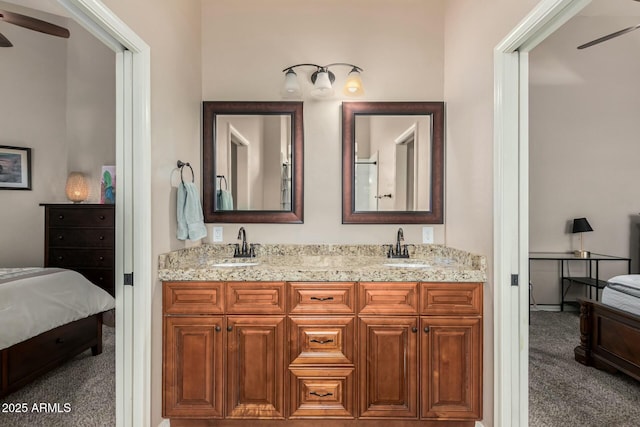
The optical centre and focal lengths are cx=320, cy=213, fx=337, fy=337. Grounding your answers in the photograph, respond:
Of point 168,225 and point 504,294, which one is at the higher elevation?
point 168,225

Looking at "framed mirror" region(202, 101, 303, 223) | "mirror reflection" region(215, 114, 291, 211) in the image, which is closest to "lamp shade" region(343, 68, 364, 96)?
"framed mirror" region(202, 101, 303, 223)

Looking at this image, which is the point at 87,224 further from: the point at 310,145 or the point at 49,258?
the point at 310,145

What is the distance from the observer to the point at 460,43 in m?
2.26

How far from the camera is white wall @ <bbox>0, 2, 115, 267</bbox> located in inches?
41.7

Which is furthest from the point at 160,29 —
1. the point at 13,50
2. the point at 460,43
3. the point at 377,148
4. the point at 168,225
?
the point at 460,43

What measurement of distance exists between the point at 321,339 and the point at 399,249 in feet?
2.92

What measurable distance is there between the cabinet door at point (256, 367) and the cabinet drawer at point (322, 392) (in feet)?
0.27

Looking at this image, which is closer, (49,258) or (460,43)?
(49,258)

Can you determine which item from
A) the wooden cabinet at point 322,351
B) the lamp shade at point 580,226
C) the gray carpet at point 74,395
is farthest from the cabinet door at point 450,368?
the gray carpet at point 74,395

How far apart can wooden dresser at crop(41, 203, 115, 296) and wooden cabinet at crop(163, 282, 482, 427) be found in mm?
430

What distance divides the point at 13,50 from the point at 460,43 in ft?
7.69

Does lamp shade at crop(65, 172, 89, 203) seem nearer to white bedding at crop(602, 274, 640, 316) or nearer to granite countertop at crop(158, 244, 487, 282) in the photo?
granite countertop at crop(158, 244, 487, 282)

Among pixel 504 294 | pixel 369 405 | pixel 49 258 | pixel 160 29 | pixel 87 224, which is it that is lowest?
pixel 369 405

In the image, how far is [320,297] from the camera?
1958 millimetres
